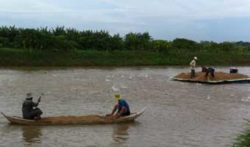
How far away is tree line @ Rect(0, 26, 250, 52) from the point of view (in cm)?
7131

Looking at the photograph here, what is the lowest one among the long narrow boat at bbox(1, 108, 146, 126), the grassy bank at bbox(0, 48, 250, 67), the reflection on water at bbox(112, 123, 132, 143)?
the reflection on water at bbox(112, 123, 132, 143)

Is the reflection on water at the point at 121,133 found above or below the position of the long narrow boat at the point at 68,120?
below

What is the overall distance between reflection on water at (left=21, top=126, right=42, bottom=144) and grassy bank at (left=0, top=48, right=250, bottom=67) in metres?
45.4

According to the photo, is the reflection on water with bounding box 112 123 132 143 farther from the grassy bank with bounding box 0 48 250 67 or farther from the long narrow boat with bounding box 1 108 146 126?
the grassy bank with bounding box 0 48 250 67

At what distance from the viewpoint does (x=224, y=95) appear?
3531 cm

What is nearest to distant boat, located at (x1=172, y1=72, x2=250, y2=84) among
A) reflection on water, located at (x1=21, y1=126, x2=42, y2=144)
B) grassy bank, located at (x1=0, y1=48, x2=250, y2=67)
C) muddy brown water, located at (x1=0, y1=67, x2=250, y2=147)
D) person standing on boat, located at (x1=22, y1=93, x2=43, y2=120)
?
muddy brown water, located at (x1=0, y1=67, x2=250, y2=147)

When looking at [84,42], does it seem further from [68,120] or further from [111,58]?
[68,120]

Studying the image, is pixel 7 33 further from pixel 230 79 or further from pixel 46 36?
pixel 230 79

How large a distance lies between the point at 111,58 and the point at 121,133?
169 ft

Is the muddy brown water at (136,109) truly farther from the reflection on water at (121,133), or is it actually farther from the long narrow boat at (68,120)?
the long narrow boat at (68,120)

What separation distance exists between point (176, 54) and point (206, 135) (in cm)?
5775

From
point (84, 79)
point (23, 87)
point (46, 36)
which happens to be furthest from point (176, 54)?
point (23, 87)

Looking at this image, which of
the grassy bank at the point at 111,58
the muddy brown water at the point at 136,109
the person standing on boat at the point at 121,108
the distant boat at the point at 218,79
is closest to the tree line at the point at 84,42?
the grassy bank at the point at 111,58

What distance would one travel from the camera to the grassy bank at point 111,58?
6650 cm
